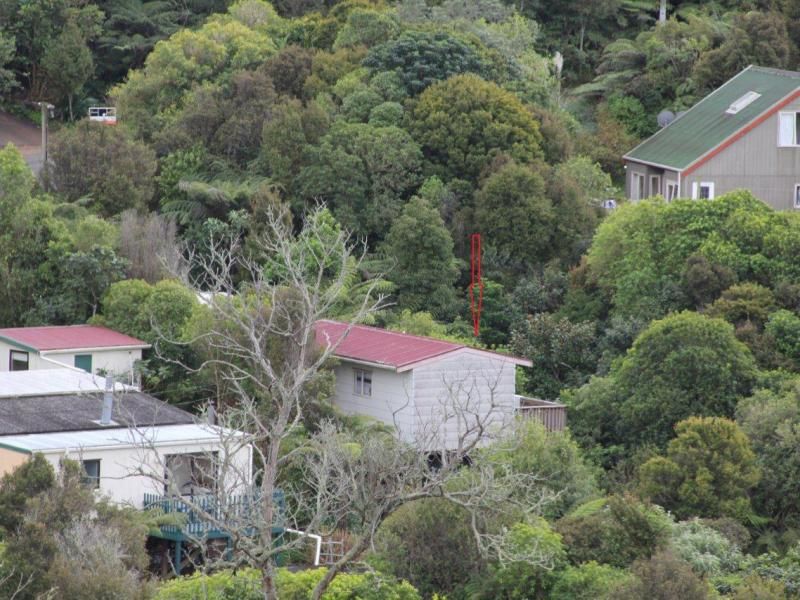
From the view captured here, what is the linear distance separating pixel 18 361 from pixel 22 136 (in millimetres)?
20502

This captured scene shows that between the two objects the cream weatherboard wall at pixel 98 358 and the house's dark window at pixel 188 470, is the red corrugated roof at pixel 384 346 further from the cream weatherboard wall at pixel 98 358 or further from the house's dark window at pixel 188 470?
the house's dark window at pixel 188 470

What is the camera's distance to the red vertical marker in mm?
43625

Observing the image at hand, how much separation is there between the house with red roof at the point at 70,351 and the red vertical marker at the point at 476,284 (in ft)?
25.7

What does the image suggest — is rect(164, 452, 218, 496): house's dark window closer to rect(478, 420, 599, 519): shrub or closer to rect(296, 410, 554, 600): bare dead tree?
rect(296, 410, 554, 600): bare dead tree

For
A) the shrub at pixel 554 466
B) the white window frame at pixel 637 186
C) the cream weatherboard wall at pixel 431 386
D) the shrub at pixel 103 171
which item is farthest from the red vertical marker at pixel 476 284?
the shrub at pixel 554 466

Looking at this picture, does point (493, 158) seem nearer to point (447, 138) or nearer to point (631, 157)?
point (447, 138)

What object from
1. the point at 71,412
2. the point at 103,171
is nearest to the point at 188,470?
the point at 71,412

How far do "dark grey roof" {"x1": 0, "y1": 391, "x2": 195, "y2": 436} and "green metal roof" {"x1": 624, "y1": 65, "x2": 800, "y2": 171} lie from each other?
17.2m

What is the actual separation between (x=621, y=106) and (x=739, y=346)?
18209mm

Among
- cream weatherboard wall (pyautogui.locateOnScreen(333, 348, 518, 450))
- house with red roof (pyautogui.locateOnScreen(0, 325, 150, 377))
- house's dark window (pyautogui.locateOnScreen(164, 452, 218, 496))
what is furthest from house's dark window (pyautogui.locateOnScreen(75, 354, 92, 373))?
house's dark window (pyautogui.locateOnScreen(164, 452, 218, 496))

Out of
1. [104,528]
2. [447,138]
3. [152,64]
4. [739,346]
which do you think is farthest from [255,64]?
[104,528]

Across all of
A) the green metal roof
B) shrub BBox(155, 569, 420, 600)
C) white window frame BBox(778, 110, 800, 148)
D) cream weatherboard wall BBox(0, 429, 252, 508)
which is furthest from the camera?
the green metal roof

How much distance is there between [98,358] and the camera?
3975cm

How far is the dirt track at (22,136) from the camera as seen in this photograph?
2221 inches
